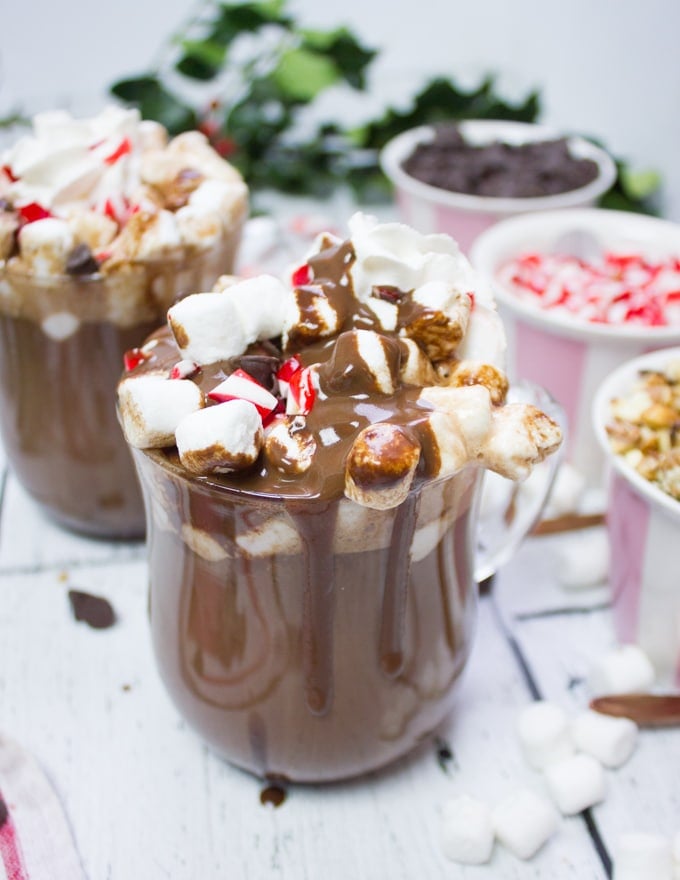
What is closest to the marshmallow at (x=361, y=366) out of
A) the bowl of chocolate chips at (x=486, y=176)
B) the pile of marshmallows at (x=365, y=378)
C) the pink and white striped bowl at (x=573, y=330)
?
the pile of marshmallows at (x=365, y=378)

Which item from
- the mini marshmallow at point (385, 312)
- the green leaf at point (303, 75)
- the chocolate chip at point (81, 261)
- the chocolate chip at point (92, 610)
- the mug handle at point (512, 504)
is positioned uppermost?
the mini marshmallow at point (385, 312)

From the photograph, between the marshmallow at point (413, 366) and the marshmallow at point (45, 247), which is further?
the marshmallow at point (45, 247)

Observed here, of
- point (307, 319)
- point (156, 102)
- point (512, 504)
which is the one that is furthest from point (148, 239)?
point (156, 102)

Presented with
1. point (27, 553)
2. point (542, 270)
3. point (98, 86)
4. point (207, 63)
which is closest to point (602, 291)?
point (542, 270)

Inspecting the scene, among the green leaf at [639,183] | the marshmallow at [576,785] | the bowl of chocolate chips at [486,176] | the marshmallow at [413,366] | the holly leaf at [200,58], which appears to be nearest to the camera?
the marshmallow at [413,366]

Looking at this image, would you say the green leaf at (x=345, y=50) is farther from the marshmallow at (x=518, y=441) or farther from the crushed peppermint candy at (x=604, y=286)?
the marshmallow at (x=518, y=441)

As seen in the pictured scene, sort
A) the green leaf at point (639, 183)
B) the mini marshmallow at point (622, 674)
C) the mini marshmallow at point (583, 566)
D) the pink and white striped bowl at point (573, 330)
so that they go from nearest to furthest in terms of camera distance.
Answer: the mini marshmallow at point (622, 674), the mini marshmallow at point (583, 566), the pink and white striped bowl at point (573, 330), the green leaf at point (639, 183)

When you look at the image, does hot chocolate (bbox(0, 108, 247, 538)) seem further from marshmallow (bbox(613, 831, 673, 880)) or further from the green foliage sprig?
the green foliage sprig

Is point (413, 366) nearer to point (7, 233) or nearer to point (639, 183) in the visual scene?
point (7, 233)
